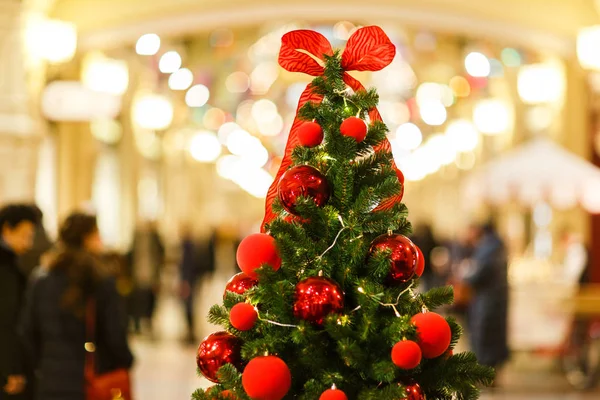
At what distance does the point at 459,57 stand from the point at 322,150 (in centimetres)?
1932

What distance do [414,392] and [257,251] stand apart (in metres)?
0.55

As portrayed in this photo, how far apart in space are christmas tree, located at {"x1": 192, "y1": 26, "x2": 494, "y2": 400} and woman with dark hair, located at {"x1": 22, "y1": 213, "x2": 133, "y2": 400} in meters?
2.14

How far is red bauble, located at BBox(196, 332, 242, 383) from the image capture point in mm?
2844

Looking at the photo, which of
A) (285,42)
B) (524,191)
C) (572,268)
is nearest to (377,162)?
(285,42)

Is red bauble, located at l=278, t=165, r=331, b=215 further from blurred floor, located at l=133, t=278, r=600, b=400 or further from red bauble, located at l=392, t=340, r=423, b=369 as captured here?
blurred floor, located at l=133, t=278, r=600, b=400

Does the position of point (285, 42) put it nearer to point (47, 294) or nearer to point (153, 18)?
point (47, 294)

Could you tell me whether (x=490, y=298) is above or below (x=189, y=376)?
above

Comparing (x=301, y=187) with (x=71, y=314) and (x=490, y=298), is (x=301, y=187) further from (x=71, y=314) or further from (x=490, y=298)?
(x=490, y=298)

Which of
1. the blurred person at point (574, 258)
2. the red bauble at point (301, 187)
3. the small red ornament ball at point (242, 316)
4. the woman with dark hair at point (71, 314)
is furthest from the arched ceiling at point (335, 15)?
the small red ornament ball at point (242, 316)

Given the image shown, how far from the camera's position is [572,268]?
471 inches

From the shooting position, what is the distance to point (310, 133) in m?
2.90

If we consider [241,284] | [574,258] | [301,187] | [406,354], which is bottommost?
[574,258]

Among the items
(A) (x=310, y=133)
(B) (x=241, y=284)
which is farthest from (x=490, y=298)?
(A) (x=310, y=133)

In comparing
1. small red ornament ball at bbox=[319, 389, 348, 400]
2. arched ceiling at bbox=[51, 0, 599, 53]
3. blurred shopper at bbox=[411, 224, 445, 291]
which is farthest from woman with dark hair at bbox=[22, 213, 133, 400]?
blurred shopper at bbox=[411, 224, 445, 291]
